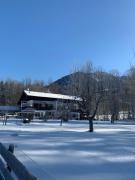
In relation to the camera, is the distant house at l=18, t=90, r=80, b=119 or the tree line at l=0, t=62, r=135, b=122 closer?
the tree line at l=0, t=62, r=135, b=122

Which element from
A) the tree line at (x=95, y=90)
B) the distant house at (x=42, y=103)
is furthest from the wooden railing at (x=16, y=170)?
the distant house at (x=42, y=103)

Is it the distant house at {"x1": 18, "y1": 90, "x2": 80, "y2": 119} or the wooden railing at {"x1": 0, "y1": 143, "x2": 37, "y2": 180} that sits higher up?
the distant house at {"x1": 18, "y1": 90, "x2": 80, "y2": 119}

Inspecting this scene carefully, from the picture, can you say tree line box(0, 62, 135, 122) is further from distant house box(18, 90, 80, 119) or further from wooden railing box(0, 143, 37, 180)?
wooden railing box(0, 143, 37, 180)

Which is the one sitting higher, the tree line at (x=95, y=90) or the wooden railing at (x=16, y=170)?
the tree line at (x=95, y=90)

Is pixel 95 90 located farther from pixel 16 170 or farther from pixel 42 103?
pixel 42 103

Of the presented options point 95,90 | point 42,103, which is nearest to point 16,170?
point 95,90

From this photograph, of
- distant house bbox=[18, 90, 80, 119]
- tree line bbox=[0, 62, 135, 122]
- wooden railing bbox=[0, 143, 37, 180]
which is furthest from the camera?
distant house bbox=[18, 90, 80, 119]

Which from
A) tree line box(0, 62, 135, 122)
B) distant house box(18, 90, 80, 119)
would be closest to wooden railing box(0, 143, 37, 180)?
tree line box(0, 62, 135, 122)

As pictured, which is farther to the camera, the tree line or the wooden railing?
the tree line

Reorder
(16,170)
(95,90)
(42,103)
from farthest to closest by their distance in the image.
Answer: (42,103)
(95,90)
(16,170)

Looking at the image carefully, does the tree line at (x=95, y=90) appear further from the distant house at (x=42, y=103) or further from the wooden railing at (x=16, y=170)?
the wooden railing at (x=16, y=170)

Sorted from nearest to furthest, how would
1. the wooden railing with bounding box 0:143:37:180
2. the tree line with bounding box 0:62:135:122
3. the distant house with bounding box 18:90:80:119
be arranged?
the wooden railing with bounding box 0:143:37:180 → the tree line with bounding box 0:62:135:122 → the distant house with bounding box 18:90:80:119

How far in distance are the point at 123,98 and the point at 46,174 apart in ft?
311

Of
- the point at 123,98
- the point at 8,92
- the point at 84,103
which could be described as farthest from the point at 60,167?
the point at 8,92
